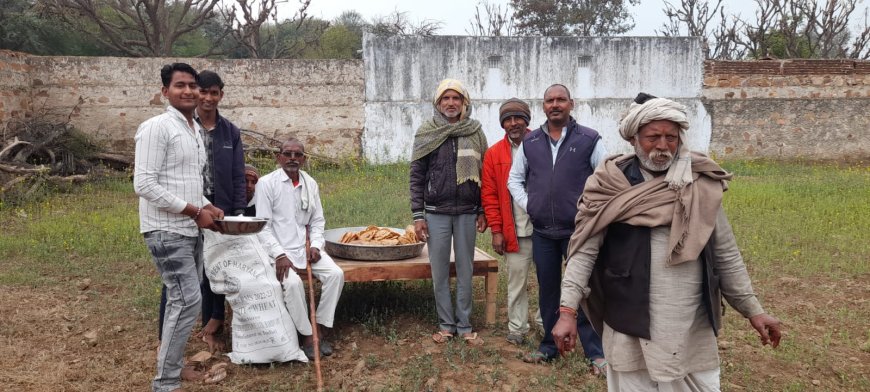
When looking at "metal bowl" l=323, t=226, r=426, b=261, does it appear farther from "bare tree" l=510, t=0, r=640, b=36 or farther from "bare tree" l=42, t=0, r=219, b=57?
"bare tree" l=510, t=0, r=640, b=36

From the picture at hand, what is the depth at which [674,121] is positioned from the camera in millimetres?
2438

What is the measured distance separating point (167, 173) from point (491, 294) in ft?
8.24

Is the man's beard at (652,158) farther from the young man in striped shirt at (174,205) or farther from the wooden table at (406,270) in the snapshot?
the wooden table at (406,270)

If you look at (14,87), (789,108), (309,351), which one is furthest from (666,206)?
(789,108)

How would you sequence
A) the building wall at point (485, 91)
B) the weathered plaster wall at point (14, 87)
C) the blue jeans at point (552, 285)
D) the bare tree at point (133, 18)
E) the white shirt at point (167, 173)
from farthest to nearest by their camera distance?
the bare tree at point (133, 18) < the building wall at point (485, 91) < the weathered plaster wall at point (14, 87) < the blue jeans at point (552, 285) < the white shirt at point (167, 173)

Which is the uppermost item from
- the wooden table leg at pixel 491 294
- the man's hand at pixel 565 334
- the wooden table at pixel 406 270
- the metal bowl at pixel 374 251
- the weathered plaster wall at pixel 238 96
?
the weathered plaster wall at pixel 238 96

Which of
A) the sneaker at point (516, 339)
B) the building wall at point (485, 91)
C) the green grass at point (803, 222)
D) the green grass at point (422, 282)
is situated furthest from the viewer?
the building wall at point (485, 91)

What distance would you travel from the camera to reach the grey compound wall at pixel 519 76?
14.2 meters

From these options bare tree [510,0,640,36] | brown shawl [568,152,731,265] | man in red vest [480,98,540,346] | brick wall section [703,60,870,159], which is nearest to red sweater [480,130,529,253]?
man in red vest [480,98,540,346]

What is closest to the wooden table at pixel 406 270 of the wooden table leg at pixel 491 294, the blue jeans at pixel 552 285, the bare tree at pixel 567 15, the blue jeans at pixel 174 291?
the wooden table leg at pixel 491 294

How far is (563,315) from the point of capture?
2.51 meters

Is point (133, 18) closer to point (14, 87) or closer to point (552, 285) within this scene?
point (14, 87)

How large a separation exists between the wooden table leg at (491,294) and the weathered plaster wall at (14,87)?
10.3m

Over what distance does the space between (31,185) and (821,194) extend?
1195 cm
